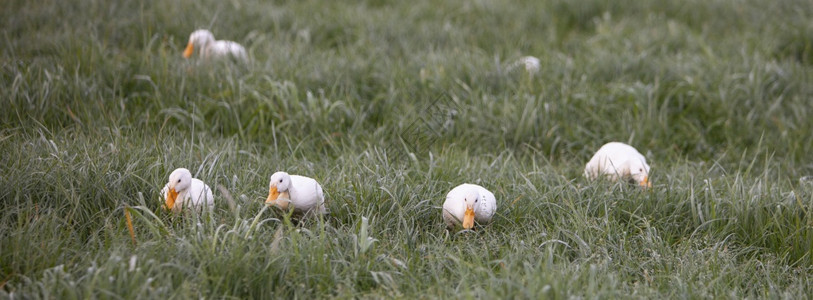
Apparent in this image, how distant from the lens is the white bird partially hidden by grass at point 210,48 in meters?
4.71

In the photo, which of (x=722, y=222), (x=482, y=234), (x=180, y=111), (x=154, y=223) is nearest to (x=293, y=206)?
(x=154, y=223)

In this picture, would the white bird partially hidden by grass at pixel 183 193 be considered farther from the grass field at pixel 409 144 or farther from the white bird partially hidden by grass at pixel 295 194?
the white bird partially hidden by grass at pixel 295 194

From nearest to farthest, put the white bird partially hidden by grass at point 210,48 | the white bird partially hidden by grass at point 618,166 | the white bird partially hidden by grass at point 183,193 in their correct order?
the white bird partially hidden by grass at point 183,193
the white bird partially hidden by grass at point 618,166
the white bird partially hidden by grass at point 210,48

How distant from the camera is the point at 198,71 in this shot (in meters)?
4.40

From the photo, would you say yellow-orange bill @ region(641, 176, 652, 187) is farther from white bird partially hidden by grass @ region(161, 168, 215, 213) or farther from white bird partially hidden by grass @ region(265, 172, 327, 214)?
white bird partially hidden by grass @ region(161, 168, 215, 213)

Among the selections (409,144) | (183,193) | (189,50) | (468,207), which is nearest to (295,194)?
(183,193)

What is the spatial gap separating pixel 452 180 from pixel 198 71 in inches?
73.7

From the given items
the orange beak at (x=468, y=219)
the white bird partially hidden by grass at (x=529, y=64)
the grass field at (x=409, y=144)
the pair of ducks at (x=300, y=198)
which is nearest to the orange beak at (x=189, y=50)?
the grass field at (x=409, y=144)

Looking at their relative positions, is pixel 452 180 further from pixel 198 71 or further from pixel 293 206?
pixel 198 71

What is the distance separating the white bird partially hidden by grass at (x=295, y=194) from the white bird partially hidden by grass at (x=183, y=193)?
0.82ft

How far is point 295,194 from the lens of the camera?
2.88 metres

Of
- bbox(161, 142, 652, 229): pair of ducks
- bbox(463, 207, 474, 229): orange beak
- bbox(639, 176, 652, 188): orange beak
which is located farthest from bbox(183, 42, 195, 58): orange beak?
bbox(639, 176, 652, 188): orange beak

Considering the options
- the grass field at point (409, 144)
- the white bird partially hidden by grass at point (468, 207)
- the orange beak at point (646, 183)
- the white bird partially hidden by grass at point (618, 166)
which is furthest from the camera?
the white bird partially hidden by grass at point (618, 166)

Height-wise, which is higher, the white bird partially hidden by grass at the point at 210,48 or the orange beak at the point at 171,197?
the orange beak at the point at 171,197
